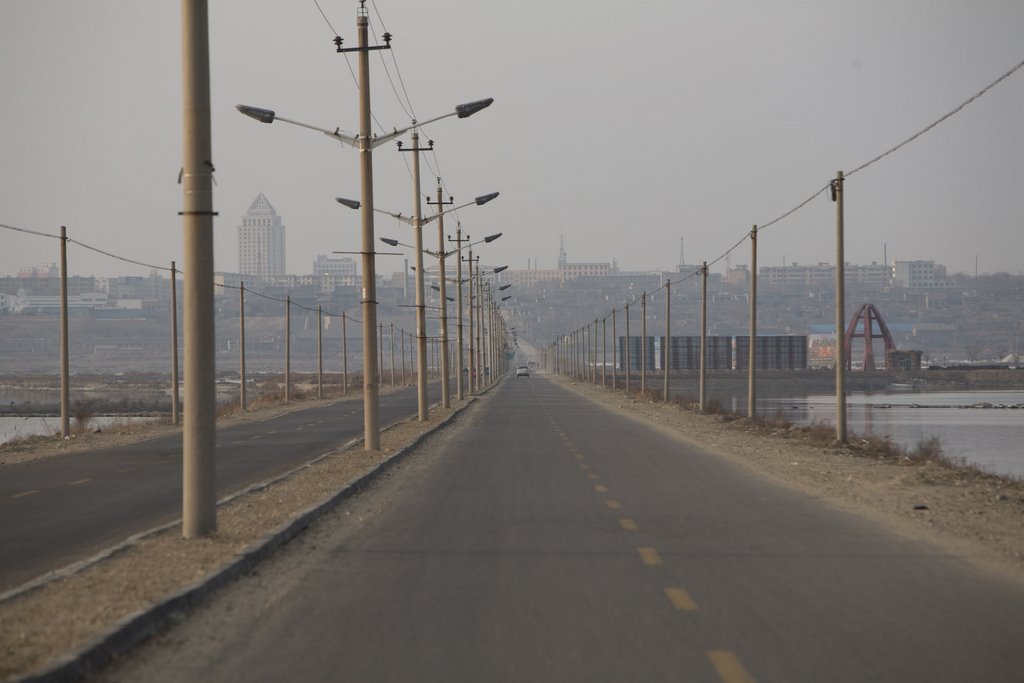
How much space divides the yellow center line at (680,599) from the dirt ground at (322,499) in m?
3.19

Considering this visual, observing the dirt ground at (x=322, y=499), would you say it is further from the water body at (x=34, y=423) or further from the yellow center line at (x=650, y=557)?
the water body at (x=34, y=423)

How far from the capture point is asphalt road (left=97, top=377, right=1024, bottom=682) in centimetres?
766

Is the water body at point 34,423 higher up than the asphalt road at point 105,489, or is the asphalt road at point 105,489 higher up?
the asphalt road at point 105,489

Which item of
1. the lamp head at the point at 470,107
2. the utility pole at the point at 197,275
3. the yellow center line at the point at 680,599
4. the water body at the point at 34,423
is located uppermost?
the lamp head at the point at 470,107

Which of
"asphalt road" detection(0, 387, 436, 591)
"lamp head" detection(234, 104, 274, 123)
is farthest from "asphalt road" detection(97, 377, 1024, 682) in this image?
"lamp head" detection(234, 104, 274, 123)

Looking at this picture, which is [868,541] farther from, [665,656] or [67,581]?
[67,581]

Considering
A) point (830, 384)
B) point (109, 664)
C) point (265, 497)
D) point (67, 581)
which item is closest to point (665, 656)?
point (109, 664)

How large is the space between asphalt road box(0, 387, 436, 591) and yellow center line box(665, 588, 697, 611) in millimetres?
5688

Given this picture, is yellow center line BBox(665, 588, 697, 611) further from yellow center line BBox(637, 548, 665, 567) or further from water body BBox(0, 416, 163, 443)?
water body BBox(0, 416, 163, 443)

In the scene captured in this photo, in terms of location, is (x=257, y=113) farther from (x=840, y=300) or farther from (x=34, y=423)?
(x=34, y=423)

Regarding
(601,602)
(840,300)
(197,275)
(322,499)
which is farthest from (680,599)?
(840,300)

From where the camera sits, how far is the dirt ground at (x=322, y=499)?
8.59 metres

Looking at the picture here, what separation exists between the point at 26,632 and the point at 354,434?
28.8 meters

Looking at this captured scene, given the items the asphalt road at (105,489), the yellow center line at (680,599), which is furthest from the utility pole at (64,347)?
the yellow center line at (680,599)
